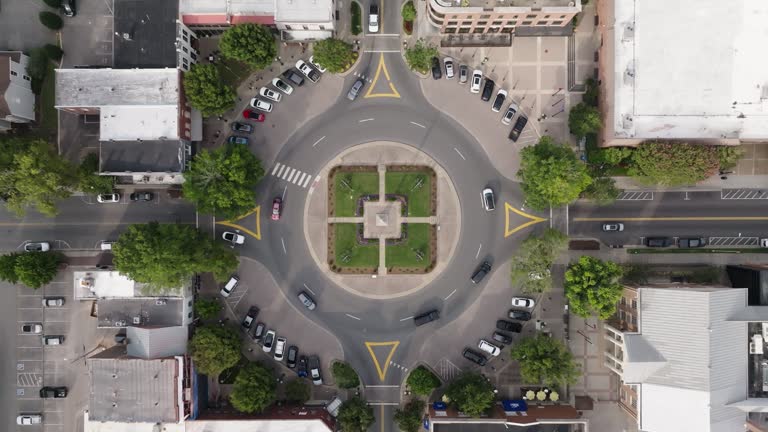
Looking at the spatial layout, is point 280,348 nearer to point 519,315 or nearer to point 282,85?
point 519,315

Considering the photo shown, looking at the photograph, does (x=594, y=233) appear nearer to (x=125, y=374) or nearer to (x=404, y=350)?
(x=404, y=350)

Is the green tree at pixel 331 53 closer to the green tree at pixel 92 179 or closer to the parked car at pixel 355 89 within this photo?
the parked car at pixel 355 89

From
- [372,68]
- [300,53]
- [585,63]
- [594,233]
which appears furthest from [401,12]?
[594,233]

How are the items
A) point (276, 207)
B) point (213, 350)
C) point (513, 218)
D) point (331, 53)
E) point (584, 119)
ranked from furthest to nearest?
1. point (513, 218)
2. point (276, 207)
3. point (331, 53)
4. point (584, 119)
5. point (213, 350)

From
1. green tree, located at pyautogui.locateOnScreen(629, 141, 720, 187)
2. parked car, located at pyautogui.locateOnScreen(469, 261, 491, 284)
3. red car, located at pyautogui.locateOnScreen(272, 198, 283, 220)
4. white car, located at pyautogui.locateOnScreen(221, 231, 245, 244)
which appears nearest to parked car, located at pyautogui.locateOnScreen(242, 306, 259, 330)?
white car, located at pyautogui.locateOnScreen(221, 231, 245, 244)

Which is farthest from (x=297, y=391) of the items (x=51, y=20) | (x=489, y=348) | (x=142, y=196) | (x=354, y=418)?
(x=51, y=20)

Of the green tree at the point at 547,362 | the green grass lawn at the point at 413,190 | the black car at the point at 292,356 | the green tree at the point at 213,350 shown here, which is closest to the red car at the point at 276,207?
the green grass lawn at the point at 413,190
